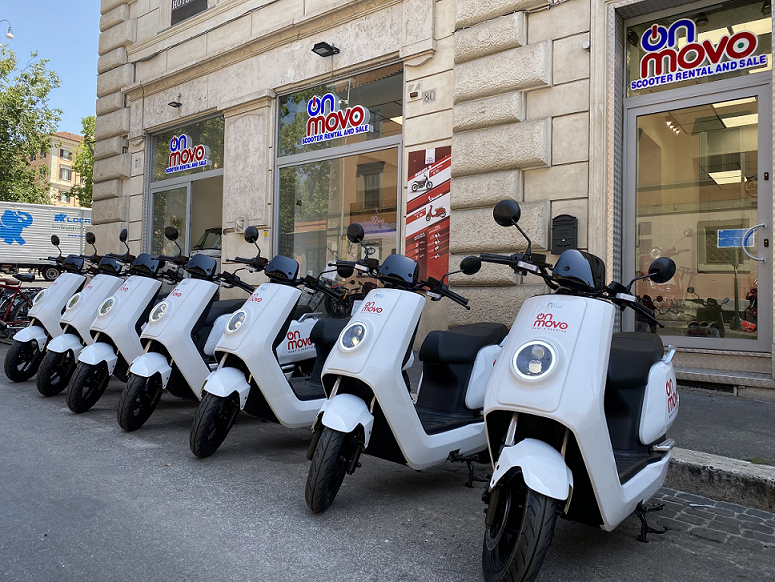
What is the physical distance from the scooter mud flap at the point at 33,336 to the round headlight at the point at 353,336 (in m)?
3.99

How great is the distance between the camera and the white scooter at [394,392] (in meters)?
2.76

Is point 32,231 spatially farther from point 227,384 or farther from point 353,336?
point 353,336

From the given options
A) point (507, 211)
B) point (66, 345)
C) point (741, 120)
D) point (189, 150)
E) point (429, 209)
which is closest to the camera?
point (507, 211)

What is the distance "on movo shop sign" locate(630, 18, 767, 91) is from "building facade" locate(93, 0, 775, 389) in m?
0.02

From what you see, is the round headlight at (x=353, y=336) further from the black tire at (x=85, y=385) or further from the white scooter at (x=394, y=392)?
the black tire at (x=85, y=385)

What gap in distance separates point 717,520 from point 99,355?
4.01 m

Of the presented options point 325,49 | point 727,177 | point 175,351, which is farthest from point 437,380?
point 325,49

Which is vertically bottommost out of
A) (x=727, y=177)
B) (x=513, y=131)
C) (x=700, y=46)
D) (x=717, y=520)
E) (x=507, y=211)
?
(x=717, y=520)

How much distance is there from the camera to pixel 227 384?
346 centimetres

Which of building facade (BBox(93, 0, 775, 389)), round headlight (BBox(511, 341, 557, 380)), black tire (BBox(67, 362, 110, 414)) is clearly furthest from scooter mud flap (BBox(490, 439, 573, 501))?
building facade (BBox(93, 0, 775, 389))

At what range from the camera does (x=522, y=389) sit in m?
2.22

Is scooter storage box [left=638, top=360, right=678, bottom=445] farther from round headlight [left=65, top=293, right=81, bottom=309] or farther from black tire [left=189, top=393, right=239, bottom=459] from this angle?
round headlight [left=65, top=293, right=81, bottom=309]

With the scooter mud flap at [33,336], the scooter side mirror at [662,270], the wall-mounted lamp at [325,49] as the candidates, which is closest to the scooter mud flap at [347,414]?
the scooter side mirror at [662,270]

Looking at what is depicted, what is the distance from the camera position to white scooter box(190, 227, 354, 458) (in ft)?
11.3
